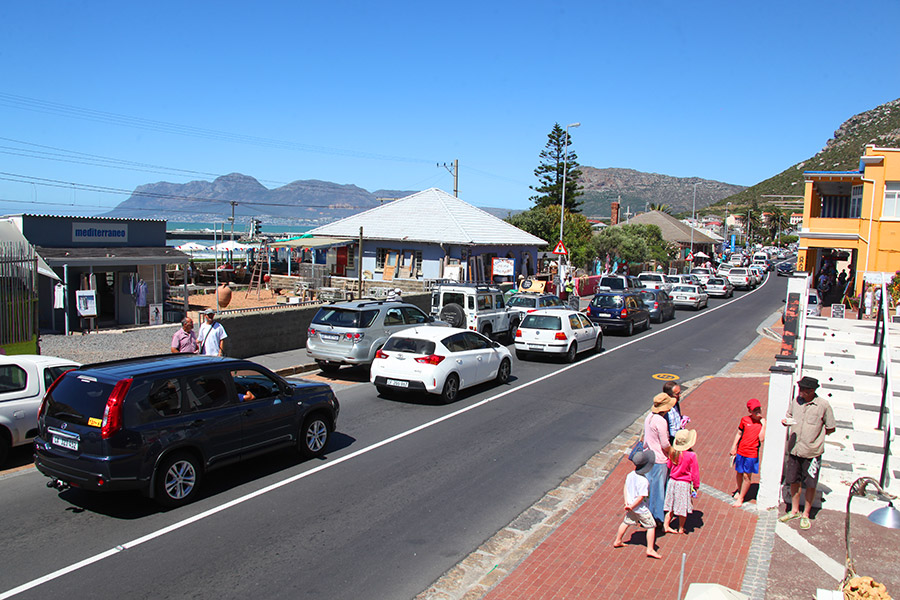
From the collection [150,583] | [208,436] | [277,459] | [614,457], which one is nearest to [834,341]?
[614,457]

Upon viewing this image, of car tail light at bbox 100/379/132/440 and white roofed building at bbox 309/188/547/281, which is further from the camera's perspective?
white roofed building at bbox 309/188/547/281

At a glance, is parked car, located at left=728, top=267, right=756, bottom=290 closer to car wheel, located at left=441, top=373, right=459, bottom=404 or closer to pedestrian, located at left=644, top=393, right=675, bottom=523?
car wheel, located at left=441, top=373, right=459, bottom=404

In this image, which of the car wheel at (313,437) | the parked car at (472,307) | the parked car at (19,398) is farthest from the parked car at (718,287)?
the parked car at (19,398)

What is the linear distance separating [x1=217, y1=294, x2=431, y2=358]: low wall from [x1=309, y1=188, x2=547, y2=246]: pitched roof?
15.9 meters

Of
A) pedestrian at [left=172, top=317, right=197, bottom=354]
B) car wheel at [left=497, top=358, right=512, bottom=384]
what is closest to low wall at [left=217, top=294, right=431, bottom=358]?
pedestrian at [left=172, top=317, right=197, bottom=354]

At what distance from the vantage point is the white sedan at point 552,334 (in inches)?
723

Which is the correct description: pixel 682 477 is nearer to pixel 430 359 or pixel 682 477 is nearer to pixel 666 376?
pixel 430 359

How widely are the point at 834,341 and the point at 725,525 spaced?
7.99m

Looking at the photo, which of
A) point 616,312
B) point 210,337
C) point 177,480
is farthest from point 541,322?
point 177,480

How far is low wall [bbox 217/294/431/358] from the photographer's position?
1675 cm

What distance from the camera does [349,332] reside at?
15.2 metres

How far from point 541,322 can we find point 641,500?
12228 mm

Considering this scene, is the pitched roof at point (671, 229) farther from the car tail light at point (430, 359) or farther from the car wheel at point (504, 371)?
the car tail light at point (430, 359)

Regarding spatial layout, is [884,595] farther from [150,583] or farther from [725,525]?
[150,583]
